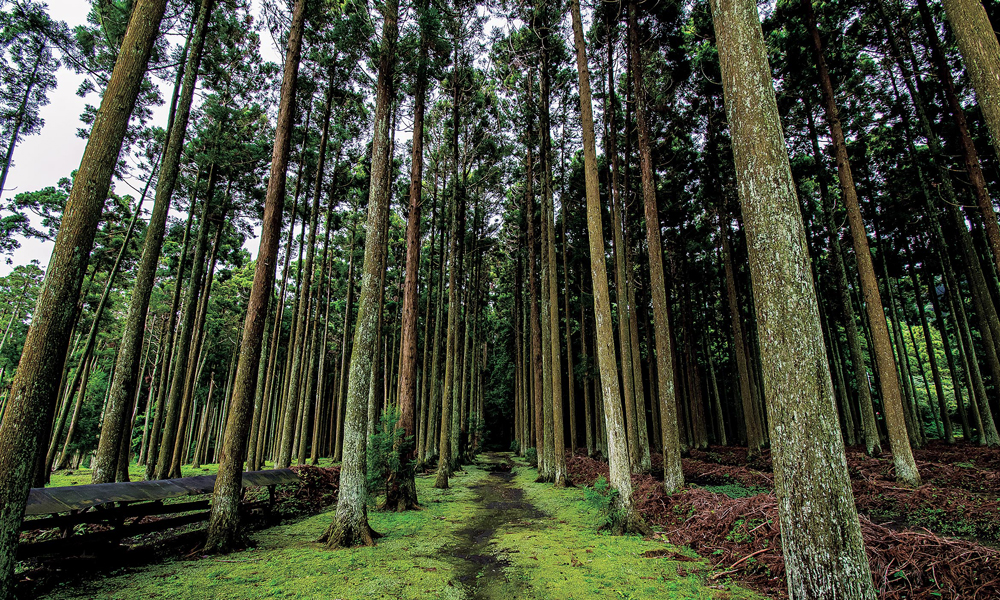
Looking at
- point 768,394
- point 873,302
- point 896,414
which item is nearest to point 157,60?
point 768,394

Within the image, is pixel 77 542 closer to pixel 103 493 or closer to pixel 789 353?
pixel 103 493

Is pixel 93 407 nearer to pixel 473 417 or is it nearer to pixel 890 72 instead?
pixel 473 417

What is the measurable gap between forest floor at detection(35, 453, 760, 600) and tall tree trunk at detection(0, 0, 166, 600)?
1712 mm

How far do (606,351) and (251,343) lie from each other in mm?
6744

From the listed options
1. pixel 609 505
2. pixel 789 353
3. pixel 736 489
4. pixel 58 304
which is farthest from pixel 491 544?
pixel 736 489

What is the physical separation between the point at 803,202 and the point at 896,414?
37.4 ft

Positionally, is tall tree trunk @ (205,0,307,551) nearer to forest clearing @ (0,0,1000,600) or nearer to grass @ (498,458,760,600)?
forest clearing @ (0,0,1000,600)

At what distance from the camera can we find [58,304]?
3.87m

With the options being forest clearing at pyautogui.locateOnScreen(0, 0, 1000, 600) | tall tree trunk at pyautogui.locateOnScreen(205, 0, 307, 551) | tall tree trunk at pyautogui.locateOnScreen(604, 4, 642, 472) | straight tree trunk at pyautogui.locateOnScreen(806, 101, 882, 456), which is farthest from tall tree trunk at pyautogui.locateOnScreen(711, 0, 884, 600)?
straight tree trunk at pyautogui.locateOnScreen(806, 101, 882, 456)

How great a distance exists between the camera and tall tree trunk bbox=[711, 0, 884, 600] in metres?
3.01

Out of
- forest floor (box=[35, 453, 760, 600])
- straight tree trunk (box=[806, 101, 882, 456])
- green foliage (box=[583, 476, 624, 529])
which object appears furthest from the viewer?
straight tree trunk (box=[806, 101, 882, 456])

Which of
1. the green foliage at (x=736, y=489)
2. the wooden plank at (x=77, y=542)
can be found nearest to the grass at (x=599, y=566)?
the green foliage at (x=736, y=489)

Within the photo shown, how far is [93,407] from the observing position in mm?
24312

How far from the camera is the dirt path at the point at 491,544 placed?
14.9ft
